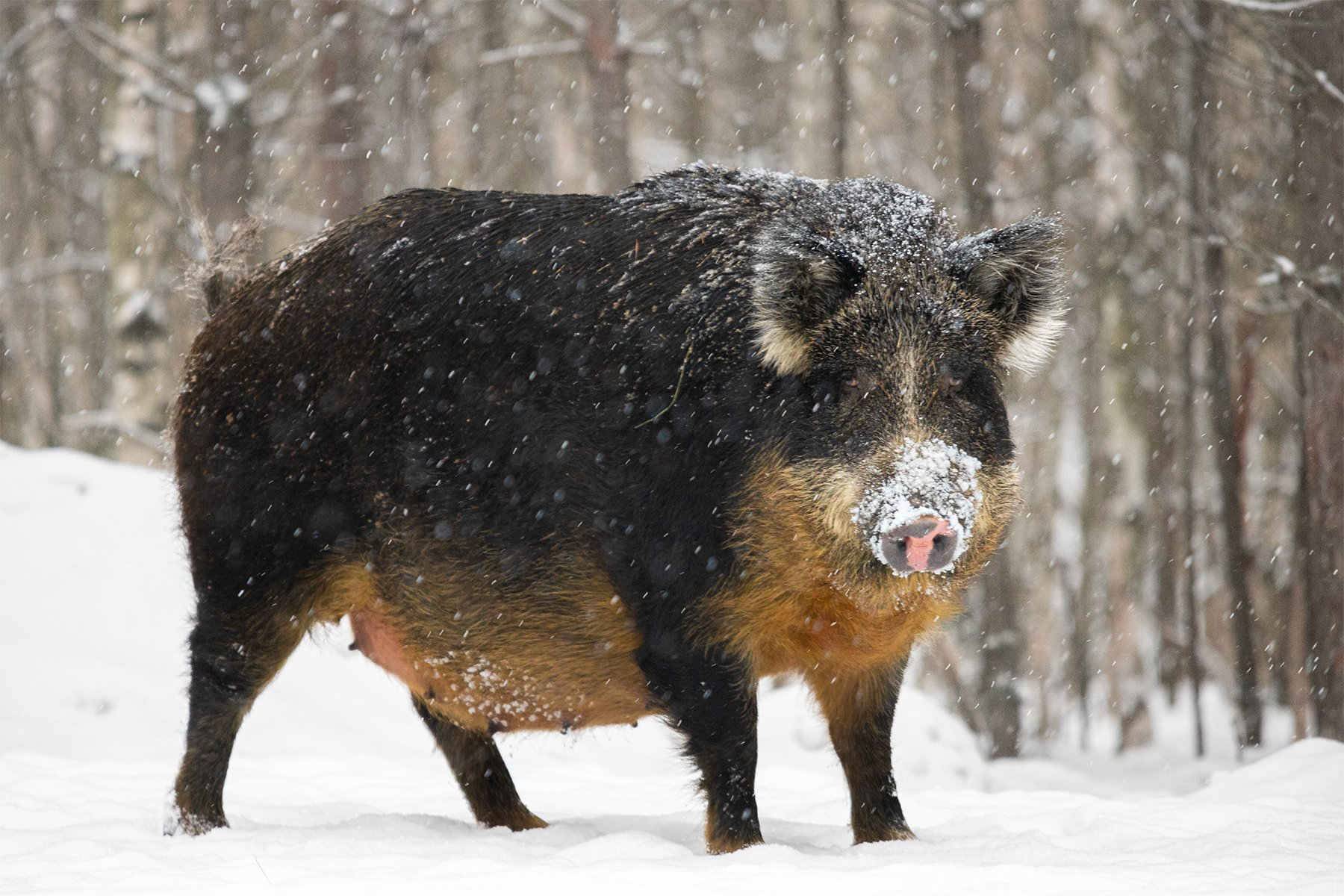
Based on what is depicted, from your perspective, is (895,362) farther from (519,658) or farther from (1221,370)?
(1221,370)

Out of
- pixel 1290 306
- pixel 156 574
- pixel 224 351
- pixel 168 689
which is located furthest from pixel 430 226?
pixel 1290 306

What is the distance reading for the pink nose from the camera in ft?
11.5

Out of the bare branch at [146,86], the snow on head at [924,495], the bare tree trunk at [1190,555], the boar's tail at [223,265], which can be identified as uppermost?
the bare branch at [146,86]

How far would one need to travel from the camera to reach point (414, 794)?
5969mm

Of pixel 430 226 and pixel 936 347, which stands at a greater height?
pixel 430 226

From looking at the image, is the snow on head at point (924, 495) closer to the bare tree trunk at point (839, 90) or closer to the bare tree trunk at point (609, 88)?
the bare tree trunk at point (609, 88)

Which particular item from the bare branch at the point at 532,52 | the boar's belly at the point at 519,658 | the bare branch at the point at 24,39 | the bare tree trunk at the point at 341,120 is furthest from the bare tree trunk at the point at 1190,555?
the bare branch at the point at 24,39

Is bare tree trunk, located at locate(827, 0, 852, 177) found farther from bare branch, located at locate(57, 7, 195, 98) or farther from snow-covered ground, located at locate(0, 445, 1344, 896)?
bare branch, located at locate(57, 7, 195, 98)

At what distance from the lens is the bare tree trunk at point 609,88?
9578 mm

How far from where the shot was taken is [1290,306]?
7.58m

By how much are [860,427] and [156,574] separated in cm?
568

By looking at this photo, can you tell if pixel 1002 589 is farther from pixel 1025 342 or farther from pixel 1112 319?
pixel 1112 319

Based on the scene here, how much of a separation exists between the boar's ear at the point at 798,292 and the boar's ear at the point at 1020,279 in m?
0.37

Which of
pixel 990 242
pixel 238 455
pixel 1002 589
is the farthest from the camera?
pixel 1002 589
